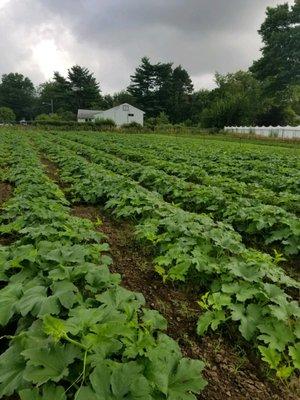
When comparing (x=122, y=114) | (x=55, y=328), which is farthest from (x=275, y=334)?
(x=122, y=114)

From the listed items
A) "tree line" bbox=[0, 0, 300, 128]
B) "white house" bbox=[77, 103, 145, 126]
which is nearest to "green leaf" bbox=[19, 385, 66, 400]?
"tree line" bbox=[0, 0, 300, 128]

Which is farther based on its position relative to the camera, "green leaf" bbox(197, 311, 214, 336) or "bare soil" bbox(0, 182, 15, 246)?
"bare soil" bbox(0, 182, 15, 246)

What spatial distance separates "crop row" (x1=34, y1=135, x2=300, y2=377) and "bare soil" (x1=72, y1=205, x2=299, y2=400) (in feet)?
0.41

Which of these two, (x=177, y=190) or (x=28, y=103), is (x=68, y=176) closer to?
(x=177, y=190)

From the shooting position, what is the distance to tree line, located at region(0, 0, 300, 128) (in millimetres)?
50781

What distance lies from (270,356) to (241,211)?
3.45 m

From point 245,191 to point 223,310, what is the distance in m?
5.22

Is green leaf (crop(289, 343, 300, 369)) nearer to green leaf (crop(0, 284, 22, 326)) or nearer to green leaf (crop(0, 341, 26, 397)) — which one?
green leaf (crop(0, 341, 26, 397))

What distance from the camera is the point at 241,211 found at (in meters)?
6.13

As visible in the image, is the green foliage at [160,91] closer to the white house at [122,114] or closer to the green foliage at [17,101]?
the white house at [122,114]

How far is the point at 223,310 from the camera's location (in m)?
3.53

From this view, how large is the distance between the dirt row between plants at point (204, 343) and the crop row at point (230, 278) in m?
0.12

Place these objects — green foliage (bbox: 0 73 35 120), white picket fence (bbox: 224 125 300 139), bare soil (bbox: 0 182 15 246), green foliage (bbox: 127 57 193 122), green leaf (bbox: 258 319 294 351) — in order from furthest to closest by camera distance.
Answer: green foliage (bbox: 0 73 35 120)
green foliage (bbox: 127 57 193 122)
white picket fence (bbox: 224 125 300 139)
bare soil (bbox: 0 182 15 246)
green leaf (bbox: 258 319 294 351)

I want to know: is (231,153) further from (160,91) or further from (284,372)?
(160,91)
